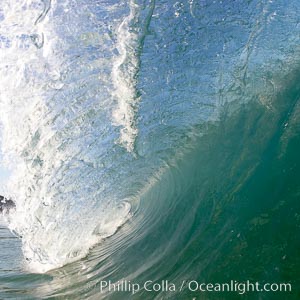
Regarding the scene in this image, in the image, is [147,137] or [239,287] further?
[147,137]

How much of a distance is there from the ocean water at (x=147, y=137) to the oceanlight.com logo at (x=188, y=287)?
6cm

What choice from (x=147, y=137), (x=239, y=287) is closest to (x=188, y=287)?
→ (x=239, y=287)

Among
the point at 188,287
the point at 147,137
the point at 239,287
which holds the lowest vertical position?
the point at 239,287

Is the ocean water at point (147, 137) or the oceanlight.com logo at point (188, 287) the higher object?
the ocean water at point (147, 137)

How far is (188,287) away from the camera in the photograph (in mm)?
4727

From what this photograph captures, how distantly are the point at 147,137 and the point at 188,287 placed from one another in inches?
114

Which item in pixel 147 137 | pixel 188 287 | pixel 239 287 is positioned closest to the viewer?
pixel 239 287

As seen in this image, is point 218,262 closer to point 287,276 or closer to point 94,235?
point 287,276

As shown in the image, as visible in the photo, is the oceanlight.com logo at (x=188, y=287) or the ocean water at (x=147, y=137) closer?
the oceanlight.com logo at (x=188, y=287)

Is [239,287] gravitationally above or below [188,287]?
below

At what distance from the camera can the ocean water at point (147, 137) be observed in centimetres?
511

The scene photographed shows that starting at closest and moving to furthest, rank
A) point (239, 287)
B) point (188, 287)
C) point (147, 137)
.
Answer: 1. point (239, 287)
2. point (188, 287)
3. point (147, 137)

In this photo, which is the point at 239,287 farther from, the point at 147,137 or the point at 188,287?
the point at 147,137

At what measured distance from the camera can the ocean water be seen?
5.11 m
